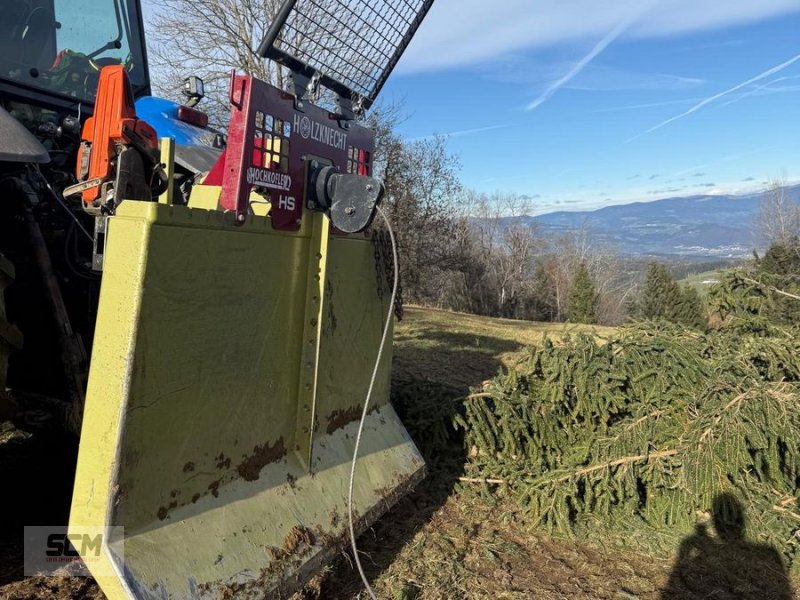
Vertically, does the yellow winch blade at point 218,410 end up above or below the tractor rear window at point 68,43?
below

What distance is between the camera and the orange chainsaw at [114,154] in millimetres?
2143

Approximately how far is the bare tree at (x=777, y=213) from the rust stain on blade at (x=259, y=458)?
55438 mm

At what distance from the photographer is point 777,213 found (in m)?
50.4

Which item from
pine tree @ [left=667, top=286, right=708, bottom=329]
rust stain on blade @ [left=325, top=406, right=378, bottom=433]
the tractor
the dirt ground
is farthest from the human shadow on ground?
pine tree @ [left=667, top=286, right=708, bottom=329]

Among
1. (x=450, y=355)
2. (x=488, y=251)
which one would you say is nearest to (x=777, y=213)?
(x=488, y=251)

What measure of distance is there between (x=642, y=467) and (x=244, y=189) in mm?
2636

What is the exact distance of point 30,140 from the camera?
215 cm

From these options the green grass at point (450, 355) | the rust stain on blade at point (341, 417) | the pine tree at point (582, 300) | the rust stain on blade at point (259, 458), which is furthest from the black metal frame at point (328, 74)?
the pine tree at point (582, 300)

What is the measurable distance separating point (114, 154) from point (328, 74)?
1152 millimetres

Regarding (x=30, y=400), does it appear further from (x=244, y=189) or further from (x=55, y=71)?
(x=55, y=71)

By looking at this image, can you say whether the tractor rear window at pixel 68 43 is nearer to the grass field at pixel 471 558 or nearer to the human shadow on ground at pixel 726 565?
the grass field at pixel 471 558

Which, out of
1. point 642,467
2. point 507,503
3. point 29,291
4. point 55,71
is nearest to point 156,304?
point 29,291

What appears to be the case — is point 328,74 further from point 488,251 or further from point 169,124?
point 488,251

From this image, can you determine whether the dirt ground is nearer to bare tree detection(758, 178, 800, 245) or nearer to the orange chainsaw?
the orange chainsaw
